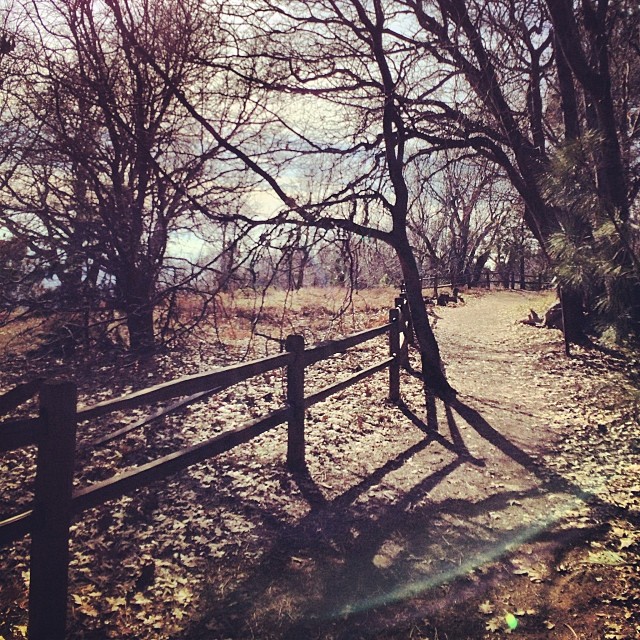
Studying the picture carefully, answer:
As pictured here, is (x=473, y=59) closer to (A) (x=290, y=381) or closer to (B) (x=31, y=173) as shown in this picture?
(A) (x=290, y=381)

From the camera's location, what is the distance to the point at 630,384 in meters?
4.71

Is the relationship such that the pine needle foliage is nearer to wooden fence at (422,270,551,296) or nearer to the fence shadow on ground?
the fence shadow on ground

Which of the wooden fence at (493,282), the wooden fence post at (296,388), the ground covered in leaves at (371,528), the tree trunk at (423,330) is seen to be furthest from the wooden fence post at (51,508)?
the wooden fence at (493,282)

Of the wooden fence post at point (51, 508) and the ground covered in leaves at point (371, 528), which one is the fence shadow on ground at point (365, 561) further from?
the wooden fence post at point (51, 508)

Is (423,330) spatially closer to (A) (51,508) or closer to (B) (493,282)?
(A) (51,508)

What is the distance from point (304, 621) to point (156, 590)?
1130 mm

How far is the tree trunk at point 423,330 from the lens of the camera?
8.38 m

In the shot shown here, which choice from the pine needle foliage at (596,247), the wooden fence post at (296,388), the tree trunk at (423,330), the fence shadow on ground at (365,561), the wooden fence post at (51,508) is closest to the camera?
the wooden fence post at (51,508)

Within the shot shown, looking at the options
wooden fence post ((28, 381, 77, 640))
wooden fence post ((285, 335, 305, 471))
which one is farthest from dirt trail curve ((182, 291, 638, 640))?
wooden fence post ((28, 381, 77, 640))

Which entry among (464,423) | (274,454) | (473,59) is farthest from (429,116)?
(274,454)


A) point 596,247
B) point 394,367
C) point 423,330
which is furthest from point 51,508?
point 423,330

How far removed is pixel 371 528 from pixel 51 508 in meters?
2.65

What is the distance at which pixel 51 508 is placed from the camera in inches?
112

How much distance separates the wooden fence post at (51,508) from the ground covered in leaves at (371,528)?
0.34 meters
